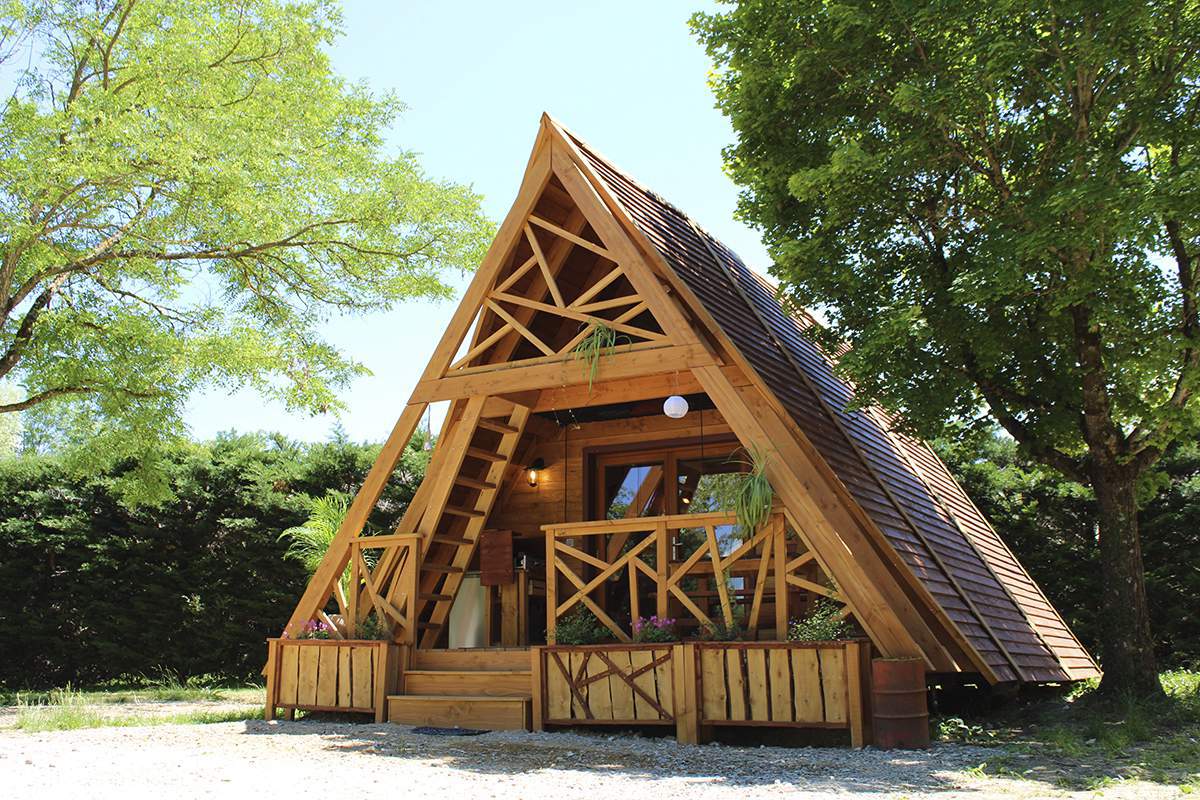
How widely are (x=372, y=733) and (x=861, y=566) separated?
Result: 4.04 metres

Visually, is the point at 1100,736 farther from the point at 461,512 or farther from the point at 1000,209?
the point at 461,512

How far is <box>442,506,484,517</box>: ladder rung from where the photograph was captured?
10266 millimetres

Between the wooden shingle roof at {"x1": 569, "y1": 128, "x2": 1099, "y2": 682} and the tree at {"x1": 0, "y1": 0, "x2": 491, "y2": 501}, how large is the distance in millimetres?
4547

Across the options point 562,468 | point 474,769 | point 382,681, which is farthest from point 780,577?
point 562,468

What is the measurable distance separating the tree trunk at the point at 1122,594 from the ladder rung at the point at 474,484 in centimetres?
576

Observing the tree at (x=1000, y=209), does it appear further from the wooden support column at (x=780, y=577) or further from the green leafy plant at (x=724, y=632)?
the green leafy plant at (x=724, y=632)

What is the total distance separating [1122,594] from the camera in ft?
29.9

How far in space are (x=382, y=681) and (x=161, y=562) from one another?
7.39 m

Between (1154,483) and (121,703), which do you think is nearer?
(1154,483)

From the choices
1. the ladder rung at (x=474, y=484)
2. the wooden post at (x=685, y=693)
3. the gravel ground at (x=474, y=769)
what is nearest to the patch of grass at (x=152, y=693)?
the ladder rung at (x=474, y=484)

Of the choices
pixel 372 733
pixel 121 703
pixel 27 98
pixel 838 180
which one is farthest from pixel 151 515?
Answer: pixel 838 180

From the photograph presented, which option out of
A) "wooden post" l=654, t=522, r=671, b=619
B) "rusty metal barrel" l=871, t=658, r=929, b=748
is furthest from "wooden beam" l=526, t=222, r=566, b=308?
"rusty metal barrel" l=871, t=658, r=929, b=748

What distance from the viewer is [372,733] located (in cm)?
817

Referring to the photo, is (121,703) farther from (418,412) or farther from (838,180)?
(838,180)
